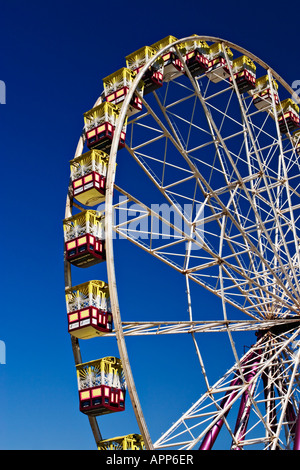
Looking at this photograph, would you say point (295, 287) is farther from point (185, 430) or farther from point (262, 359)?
point (185, 430)

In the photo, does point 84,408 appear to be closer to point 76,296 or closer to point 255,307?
point 76,296

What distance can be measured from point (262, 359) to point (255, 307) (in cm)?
182

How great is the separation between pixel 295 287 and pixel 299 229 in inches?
147

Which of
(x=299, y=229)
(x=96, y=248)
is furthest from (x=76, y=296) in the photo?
(x=299, y=229)

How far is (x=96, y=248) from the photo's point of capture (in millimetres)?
18734

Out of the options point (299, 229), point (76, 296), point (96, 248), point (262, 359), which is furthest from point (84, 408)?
point (299, 229)

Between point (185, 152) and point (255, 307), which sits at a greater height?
point (185, 152)

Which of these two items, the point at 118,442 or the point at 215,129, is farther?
the point at 215,129

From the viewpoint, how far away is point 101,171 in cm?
2006
